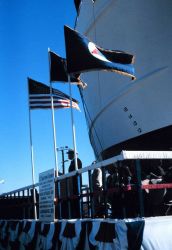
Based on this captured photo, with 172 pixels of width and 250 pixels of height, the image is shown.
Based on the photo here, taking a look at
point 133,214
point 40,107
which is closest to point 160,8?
point 40,107

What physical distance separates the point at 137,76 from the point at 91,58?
4071 mm

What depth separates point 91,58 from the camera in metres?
7.71

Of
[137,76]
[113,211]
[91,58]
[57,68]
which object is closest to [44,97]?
Result: [57,68]

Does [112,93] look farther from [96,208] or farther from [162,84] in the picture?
[96,208]

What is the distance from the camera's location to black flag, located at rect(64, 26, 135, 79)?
25.2 ft

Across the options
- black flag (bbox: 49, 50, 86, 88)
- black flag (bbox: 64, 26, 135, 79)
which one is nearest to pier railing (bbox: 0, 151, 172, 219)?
black flag (bbox: 64, 26, 135, 79)

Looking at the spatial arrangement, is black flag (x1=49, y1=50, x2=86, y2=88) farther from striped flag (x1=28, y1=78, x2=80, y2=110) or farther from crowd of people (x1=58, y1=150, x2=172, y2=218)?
crowd of people (x1=58, y1=150, x2=172, y2=218)

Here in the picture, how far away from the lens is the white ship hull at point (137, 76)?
1063 centimetres

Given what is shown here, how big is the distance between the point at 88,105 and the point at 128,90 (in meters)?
4.03

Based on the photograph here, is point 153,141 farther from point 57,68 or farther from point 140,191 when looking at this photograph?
point 140,191

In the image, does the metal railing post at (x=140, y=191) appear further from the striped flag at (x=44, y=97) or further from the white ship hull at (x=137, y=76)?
the white ship hull at (x=137, y=76)

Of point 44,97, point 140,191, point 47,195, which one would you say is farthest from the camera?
point 44,97

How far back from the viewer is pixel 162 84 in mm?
10781

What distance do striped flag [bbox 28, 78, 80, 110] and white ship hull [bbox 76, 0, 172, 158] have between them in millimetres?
2237
